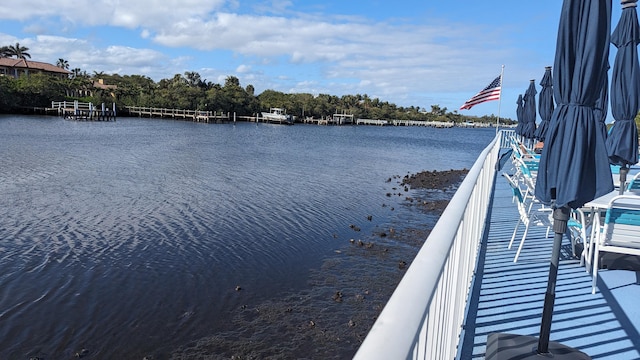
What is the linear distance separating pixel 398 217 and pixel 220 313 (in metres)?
7.25

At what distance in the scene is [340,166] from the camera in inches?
983

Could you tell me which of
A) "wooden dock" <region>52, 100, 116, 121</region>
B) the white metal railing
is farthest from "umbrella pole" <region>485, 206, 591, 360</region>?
"wooden dock" <region>52, 100, 116, 121</region>

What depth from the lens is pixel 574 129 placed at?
8.18ft

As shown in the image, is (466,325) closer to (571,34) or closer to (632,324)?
(632,324)

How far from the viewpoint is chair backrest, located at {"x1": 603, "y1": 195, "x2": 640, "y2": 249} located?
3.86 m

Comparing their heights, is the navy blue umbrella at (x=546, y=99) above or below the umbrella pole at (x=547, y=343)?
above

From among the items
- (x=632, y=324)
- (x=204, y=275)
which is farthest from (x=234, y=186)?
(x=632, y=324)

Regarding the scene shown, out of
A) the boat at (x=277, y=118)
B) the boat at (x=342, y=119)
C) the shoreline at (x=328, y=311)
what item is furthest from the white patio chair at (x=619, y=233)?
the boat at (x=342, y=119)

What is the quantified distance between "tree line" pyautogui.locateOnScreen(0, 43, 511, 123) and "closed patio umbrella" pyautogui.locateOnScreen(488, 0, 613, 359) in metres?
78.5

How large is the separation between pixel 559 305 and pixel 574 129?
1955 mm

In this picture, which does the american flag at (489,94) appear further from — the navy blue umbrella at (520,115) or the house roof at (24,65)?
the house roof at (24,65)

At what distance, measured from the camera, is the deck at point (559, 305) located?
3.14 m

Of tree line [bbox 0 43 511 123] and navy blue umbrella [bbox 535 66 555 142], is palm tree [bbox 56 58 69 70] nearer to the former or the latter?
tree line [bbox 0 43 511 123]

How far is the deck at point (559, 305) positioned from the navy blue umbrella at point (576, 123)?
2.56ft
